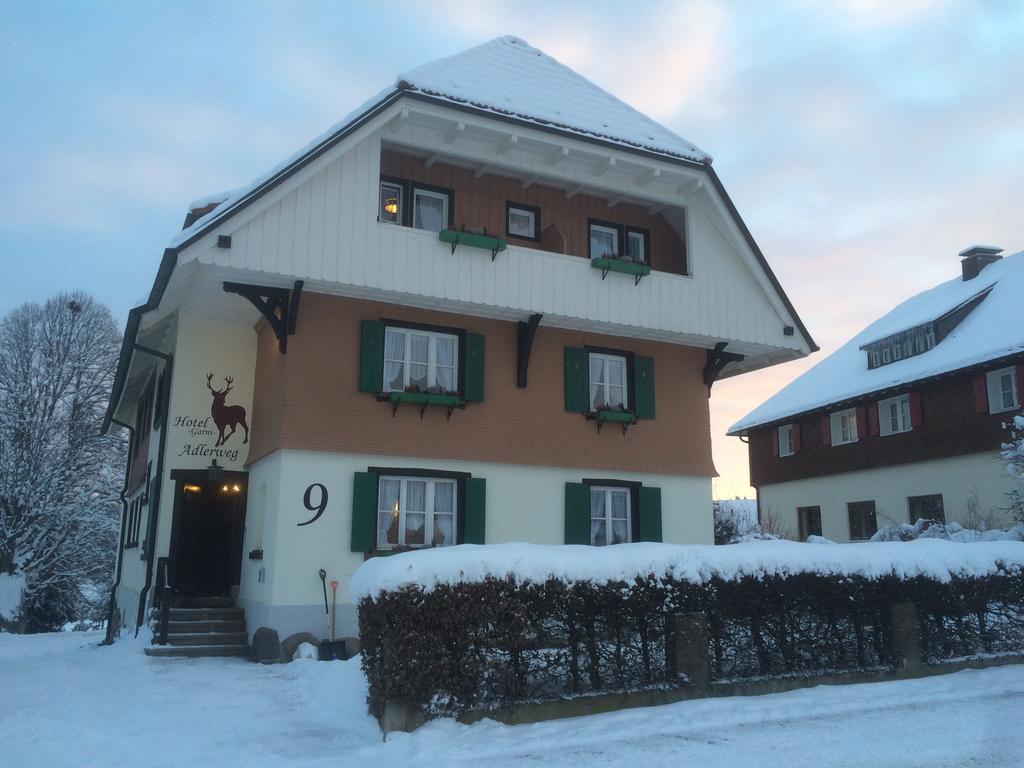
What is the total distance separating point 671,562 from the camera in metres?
8.80

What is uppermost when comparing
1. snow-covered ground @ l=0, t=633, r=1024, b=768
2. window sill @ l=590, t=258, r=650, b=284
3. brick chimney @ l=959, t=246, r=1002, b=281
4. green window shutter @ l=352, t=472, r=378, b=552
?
brick chimney @ l=959, t=246, r=1002, b=281

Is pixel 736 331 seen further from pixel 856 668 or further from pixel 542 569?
pixel 542 569

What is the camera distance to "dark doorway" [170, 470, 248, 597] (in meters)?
15.2

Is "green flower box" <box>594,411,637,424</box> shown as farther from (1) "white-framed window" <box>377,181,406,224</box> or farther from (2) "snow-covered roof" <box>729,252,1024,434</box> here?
(2) "snow-covered roof" <box>729,252,1024,434</box>

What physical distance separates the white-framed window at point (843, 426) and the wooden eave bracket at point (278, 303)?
21200mm

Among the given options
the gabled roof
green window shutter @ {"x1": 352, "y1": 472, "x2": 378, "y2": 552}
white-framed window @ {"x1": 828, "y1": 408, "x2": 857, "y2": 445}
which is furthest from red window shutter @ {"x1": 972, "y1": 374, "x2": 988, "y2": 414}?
green window shutter @ {"x1": 352, "y1": 472, "x2": 378, "y2": 552}

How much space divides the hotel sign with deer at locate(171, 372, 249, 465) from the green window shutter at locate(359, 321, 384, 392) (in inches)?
129

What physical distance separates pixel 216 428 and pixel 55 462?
18.7 metres

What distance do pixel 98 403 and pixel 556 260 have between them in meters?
23.6

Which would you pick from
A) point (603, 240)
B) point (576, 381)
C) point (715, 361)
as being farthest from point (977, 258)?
point (576, 381)

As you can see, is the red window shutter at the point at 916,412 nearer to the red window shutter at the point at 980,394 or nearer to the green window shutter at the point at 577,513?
the red window shutter at the point at 980,394

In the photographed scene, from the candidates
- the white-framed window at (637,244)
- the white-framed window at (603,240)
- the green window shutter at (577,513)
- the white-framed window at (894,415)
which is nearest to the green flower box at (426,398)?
the green window shutter at (577,513)

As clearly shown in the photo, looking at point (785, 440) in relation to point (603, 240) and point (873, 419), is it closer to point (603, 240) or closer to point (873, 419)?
point (873, 419)

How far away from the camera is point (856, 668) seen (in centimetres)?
955
